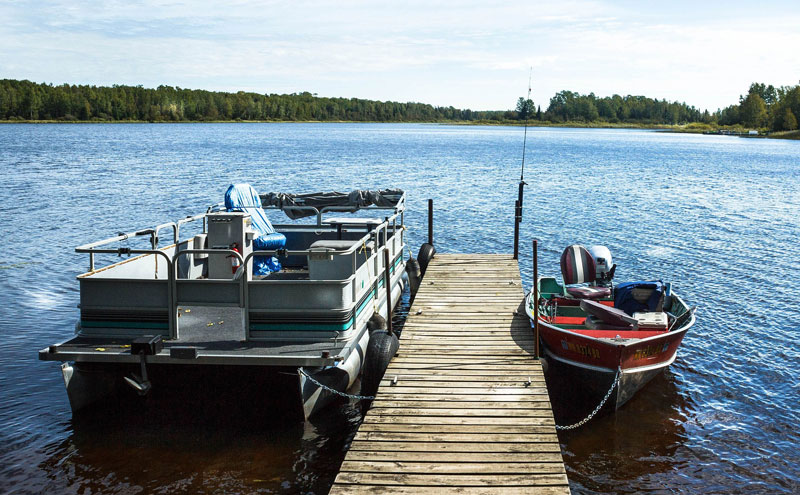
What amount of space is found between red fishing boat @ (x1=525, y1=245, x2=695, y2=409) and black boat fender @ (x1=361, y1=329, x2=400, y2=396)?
8.47 feet

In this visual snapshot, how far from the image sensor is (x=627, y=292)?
44.3 ft

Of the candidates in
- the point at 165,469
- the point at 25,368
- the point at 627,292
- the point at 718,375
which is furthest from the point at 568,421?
the point at 25,368

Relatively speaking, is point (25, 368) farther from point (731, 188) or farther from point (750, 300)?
point (731, 188)

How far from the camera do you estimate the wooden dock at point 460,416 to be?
7.52 meters

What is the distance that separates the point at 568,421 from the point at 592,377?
0.86m

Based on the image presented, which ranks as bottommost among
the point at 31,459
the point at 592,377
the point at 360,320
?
the point at 31,459

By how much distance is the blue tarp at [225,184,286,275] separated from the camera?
14.5 metres

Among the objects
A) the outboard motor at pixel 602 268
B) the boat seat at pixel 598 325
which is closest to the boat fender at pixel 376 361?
the boat seat at pixel 598 325

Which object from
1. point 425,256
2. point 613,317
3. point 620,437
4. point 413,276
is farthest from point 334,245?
point 425,256

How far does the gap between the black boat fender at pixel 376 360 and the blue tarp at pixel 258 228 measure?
13.7 ft

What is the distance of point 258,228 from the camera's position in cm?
1461

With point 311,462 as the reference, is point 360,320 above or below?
above

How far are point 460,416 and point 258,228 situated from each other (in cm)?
716

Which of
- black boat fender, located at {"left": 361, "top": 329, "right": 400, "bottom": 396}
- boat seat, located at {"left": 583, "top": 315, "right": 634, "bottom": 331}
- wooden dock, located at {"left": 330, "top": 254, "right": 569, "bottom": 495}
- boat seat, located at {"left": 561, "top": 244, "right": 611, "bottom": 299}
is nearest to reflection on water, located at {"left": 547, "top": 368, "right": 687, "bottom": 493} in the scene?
boat seat, located at {"left": 583, "top": 315, "right": 634, "bottom": 331}
